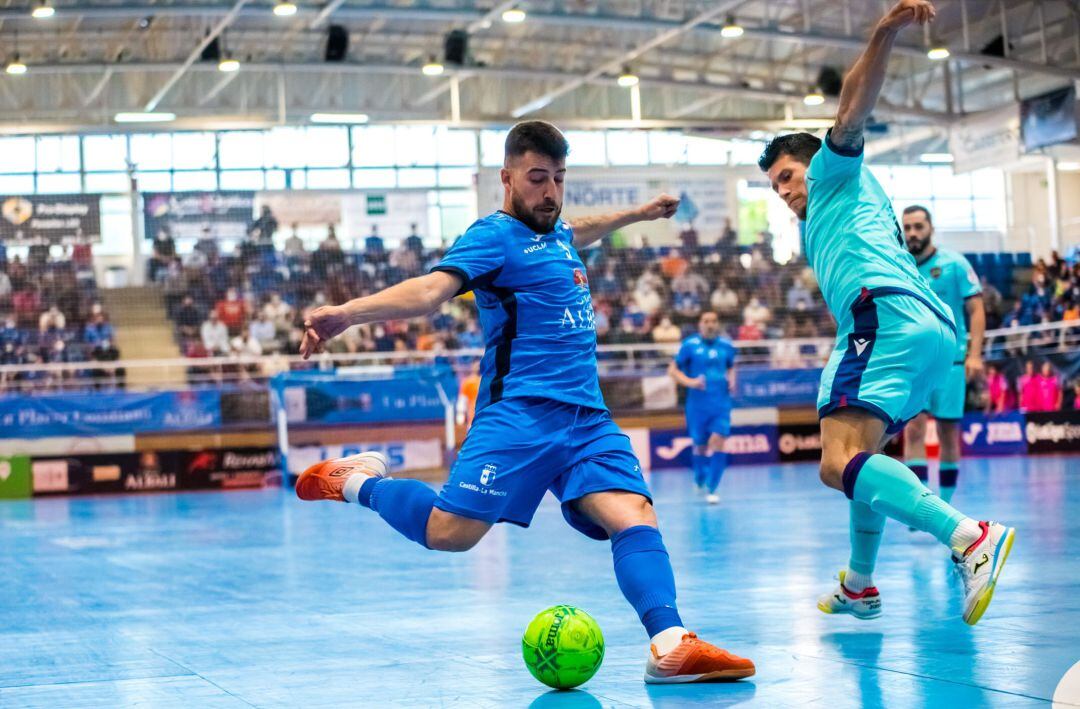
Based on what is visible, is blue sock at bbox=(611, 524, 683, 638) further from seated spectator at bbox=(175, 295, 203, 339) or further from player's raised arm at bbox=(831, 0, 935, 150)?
seated spectator at bbox=(175, 295, 203, 339)

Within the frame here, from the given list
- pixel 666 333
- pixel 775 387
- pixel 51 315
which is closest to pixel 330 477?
pixel 775 387

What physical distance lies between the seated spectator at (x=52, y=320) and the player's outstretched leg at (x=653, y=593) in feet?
74.1

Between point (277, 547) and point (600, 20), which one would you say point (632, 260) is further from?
point (277, 547)

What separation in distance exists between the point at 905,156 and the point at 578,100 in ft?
40.3

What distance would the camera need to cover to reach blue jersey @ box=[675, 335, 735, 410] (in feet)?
50.4

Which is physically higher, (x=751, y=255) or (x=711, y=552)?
(x=751, y=255)

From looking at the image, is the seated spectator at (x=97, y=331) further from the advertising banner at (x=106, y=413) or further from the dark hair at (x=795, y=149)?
the dark hair at (x=795, y=149)

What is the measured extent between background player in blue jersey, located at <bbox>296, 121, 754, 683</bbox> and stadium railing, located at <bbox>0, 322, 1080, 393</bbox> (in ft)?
56.1

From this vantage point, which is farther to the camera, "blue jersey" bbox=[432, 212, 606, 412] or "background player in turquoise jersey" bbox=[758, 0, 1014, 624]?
"background player in turquoise jersey" bbox=[758, 0, 1014, 624]

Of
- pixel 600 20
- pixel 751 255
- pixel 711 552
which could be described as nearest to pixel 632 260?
pixel 751 255

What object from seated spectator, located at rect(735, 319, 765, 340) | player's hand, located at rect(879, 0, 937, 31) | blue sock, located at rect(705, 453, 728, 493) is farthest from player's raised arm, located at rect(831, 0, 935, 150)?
seated spectator, located at rect(735, 319, 765, 340)

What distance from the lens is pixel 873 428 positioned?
17.0 feet

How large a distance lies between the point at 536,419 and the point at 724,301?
24075 mm

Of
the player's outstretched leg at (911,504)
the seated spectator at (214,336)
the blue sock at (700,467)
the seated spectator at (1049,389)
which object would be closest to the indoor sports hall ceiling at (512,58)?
the seated spectator at (214,336)
